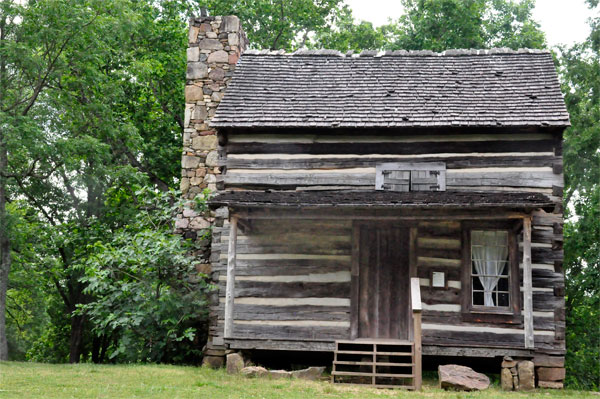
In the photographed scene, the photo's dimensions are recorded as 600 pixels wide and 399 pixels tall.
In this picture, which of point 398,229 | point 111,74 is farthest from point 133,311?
point 111,74

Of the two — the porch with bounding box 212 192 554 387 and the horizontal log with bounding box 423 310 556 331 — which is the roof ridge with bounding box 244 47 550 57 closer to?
the porch with bounding box 212 192 554 387

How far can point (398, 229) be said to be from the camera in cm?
1430

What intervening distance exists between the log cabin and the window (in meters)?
0.03

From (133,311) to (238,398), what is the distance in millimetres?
5957

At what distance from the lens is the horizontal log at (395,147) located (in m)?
14.3

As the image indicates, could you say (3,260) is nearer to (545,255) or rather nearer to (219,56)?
(219,56)

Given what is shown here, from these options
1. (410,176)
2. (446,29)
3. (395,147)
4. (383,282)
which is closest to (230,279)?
(383,282)

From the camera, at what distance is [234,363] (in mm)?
13555

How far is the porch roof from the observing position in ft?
42.0

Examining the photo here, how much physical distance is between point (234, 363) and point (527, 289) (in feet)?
17.8

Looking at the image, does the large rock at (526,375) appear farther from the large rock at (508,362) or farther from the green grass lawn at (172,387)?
the green grass lawn at (172,387)

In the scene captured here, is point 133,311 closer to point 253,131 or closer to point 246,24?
point 253,131

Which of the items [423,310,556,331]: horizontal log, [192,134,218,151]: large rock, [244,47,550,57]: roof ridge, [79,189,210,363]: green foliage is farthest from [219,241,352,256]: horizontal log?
[244,47,550,57]: roof ridge

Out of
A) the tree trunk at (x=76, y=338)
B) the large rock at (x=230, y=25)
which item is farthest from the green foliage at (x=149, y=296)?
the tree trunk at (x=76, y=338)
